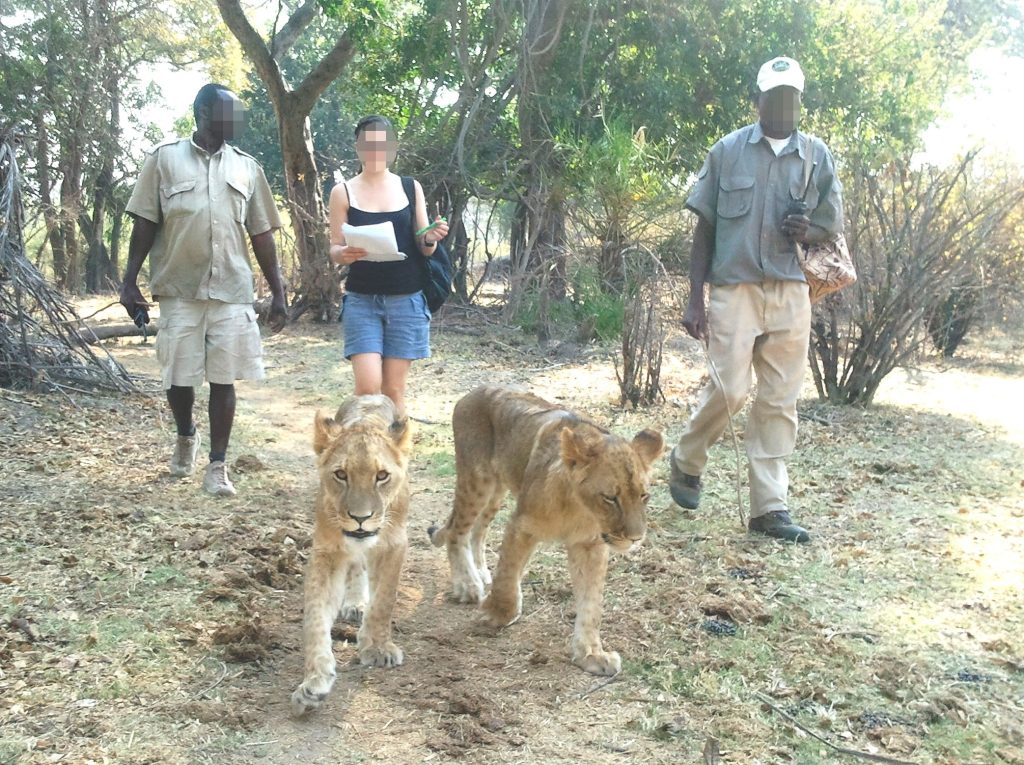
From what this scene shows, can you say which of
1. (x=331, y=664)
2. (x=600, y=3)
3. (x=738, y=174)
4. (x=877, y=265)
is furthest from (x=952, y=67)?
(x=331, y=664)

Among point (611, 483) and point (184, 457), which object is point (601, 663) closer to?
point (611, 483)

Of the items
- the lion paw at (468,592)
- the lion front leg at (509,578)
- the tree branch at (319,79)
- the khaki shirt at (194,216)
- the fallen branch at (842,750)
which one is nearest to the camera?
the fallen branch at (842,750)

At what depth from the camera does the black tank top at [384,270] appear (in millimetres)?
5551

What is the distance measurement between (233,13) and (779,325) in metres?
11.5

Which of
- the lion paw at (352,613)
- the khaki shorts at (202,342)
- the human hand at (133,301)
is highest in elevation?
the human hand at (133,301)

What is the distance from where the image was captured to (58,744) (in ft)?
10.5

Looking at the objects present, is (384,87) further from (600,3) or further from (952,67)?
(952,67)

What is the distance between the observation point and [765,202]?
5.49 meters

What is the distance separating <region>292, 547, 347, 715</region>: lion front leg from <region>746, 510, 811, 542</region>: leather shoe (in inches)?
107

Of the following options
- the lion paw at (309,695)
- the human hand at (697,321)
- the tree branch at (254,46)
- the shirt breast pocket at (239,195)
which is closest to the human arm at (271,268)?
the shirt breast pocket at (239,195)

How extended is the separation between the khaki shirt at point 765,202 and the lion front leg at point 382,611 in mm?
2664

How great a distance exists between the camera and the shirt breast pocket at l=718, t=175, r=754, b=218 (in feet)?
18.0

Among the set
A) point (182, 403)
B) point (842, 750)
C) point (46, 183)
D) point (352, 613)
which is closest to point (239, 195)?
point (182, 403)

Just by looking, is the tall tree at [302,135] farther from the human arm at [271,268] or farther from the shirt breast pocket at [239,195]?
the shirt breast pocket at [239,195]
